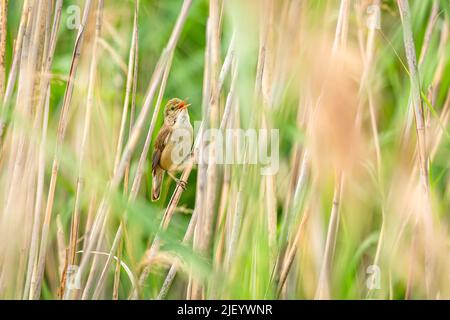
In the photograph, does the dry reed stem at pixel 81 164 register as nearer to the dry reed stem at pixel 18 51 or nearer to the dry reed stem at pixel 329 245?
the dry reed stem at pixel 18 51

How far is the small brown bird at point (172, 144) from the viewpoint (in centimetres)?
122

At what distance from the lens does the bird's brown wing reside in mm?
1294

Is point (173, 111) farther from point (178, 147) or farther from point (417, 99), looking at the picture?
point (417, 99)

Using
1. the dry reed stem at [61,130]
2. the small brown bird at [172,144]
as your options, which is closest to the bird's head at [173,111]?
the small brown bird at [172,144]

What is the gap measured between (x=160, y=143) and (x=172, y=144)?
74 mm

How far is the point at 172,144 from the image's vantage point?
1252mm

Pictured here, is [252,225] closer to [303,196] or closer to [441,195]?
[303,196]

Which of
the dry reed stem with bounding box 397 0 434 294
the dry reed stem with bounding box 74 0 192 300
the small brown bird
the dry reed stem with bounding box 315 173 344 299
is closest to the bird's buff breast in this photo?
the small brown bird

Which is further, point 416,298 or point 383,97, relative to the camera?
point 383,97

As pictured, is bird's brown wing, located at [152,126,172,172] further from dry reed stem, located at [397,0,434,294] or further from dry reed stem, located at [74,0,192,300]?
dry reed stem, located at [397,0,434,294]

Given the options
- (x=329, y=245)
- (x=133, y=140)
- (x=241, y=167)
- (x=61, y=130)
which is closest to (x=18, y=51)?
(x=61, y=130)

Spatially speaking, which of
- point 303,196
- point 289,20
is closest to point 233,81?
point 289,20

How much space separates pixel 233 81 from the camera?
3.61 feet
